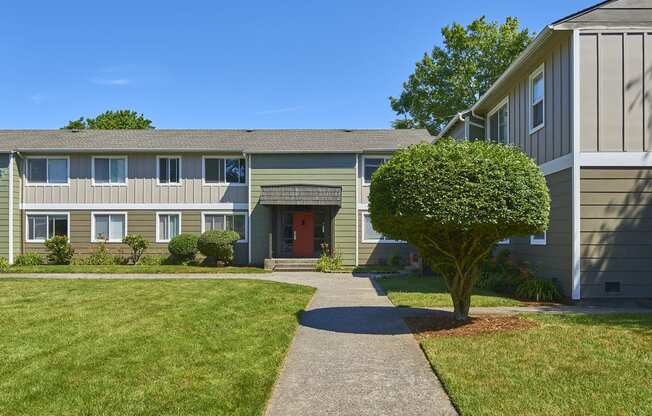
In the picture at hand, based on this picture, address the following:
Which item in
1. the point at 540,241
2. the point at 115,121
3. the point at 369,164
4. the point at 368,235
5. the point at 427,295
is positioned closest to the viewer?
the point at 427,295

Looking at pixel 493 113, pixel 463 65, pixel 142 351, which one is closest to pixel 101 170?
pixel 493 113

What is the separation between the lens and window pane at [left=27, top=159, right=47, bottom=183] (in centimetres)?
2381

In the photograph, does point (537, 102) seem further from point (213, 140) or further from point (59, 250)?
point (59, 250)

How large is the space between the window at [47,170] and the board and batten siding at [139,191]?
0.96ft

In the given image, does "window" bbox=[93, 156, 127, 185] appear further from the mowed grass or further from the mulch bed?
the mulch bed

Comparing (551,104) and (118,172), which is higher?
(551,104)

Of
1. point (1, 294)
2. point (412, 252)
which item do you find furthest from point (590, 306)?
point (1, 294)

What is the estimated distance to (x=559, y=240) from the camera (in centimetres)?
1181

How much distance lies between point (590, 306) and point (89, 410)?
31.4 ft

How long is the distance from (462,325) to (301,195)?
566 inches

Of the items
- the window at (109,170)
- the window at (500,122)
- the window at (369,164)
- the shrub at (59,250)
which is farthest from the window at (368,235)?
the shrub at (59,250)

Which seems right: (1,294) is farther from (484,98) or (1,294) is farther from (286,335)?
(484,98)

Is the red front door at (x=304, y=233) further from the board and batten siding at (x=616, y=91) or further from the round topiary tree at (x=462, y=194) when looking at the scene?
the round topiary tree at (x=462, y=194)

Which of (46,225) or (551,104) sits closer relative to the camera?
(551,104)
